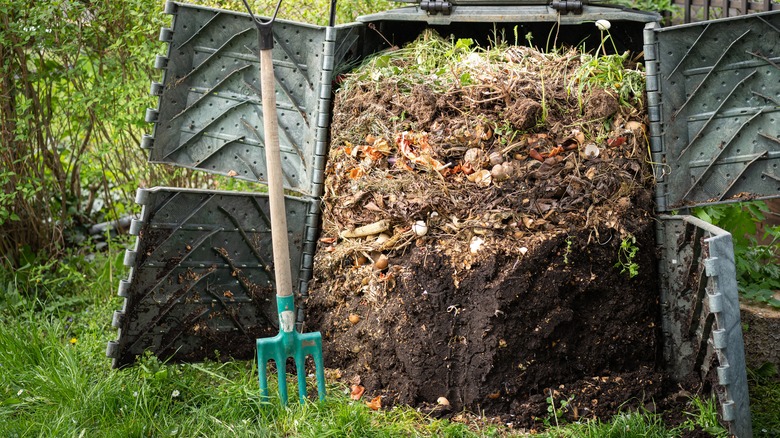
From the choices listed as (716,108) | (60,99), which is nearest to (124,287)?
(60,99)

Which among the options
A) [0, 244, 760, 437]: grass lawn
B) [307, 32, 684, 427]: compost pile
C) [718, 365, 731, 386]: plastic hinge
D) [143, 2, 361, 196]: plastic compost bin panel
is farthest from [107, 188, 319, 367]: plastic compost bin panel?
[718, 365, 731, 386]: plastic hinge

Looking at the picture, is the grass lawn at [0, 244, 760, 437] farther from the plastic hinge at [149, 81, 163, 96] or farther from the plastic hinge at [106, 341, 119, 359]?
the plastic hinge at [149, 81, 163, 96]

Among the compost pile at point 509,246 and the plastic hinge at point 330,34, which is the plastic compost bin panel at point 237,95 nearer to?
the plastic hinge at point 330,34

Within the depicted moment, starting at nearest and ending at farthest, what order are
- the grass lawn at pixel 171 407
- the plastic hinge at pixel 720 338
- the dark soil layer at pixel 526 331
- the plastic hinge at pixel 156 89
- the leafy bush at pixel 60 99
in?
the plastic hinge at pixel 720 338, the grass lawn at pixel 171 407, the dark soil layer at pixel 526 331, the plastic hinge at pixel 156 89, the leafy bush at pixel 60 99

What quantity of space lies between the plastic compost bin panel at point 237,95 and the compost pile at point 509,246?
38 cm

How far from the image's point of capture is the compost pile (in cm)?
368

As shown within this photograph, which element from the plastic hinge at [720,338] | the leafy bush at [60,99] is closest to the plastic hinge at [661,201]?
the plastic hinge at [720,338]

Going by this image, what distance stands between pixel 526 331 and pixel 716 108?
1270 millimetres

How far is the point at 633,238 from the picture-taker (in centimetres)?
372

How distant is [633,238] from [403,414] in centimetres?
127

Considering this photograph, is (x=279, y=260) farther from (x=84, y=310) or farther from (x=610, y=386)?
(x=84, y=310)

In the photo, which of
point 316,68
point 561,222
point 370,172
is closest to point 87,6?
point 316,68

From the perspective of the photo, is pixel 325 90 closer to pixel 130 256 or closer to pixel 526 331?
pixel 130 256

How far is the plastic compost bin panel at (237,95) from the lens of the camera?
414 centimetres
